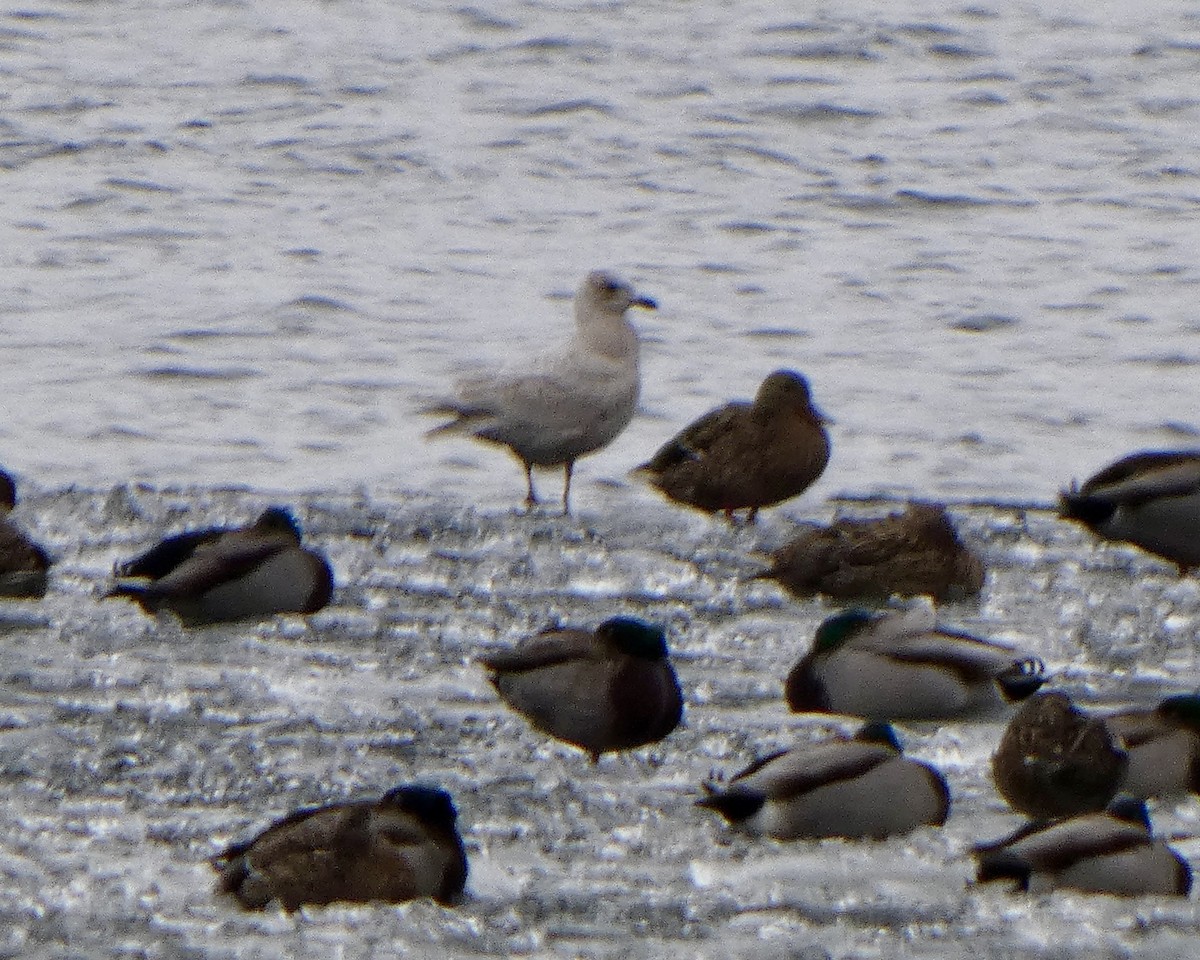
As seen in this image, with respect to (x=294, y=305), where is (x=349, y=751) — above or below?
above

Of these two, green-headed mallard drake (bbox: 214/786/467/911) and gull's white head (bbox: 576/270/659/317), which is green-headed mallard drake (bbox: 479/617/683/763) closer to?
green-headed mallard drake (bbox: 214/786/467/911)

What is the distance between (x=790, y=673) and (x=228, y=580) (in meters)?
2.05

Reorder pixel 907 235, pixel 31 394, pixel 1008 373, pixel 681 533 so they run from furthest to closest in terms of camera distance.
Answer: pixel 907 235, pixel 1008 373, pixel 31 394, pixel 681 533

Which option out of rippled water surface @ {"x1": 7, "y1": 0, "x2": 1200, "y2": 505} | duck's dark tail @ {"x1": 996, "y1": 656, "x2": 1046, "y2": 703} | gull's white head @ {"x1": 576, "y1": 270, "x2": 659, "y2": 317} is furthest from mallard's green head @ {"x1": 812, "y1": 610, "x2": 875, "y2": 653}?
gull's white head @ {"x1": 576, "y1": 270, "x2": 659, "y2": 317}

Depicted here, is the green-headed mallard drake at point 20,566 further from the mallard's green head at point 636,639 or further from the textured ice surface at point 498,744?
the mallard's green head at point 636,639

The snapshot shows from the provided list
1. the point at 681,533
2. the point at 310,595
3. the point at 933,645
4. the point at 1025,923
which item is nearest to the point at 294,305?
the point at 681,533

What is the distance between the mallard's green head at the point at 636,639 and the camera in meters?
6.88

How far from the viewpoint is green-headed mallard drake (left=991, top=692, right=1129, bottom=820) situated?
243 inches

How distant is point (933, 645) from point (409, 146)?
529 inches

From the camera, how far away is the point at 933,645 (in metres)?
7.15

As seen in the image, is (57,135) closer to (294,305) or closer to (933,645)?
(294,305)

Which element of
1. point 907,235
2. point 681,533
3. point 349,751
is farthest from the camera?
point 907,235

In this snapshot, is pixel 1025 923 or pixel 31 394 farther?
pixel 31 394

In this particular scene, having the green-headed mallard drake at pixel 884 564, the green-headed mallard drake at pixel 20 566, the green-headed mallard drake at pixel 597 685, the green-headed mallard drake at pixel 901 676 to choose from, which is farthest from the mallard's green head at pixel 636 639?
the green-headed mallard drake at pixel 20 566
